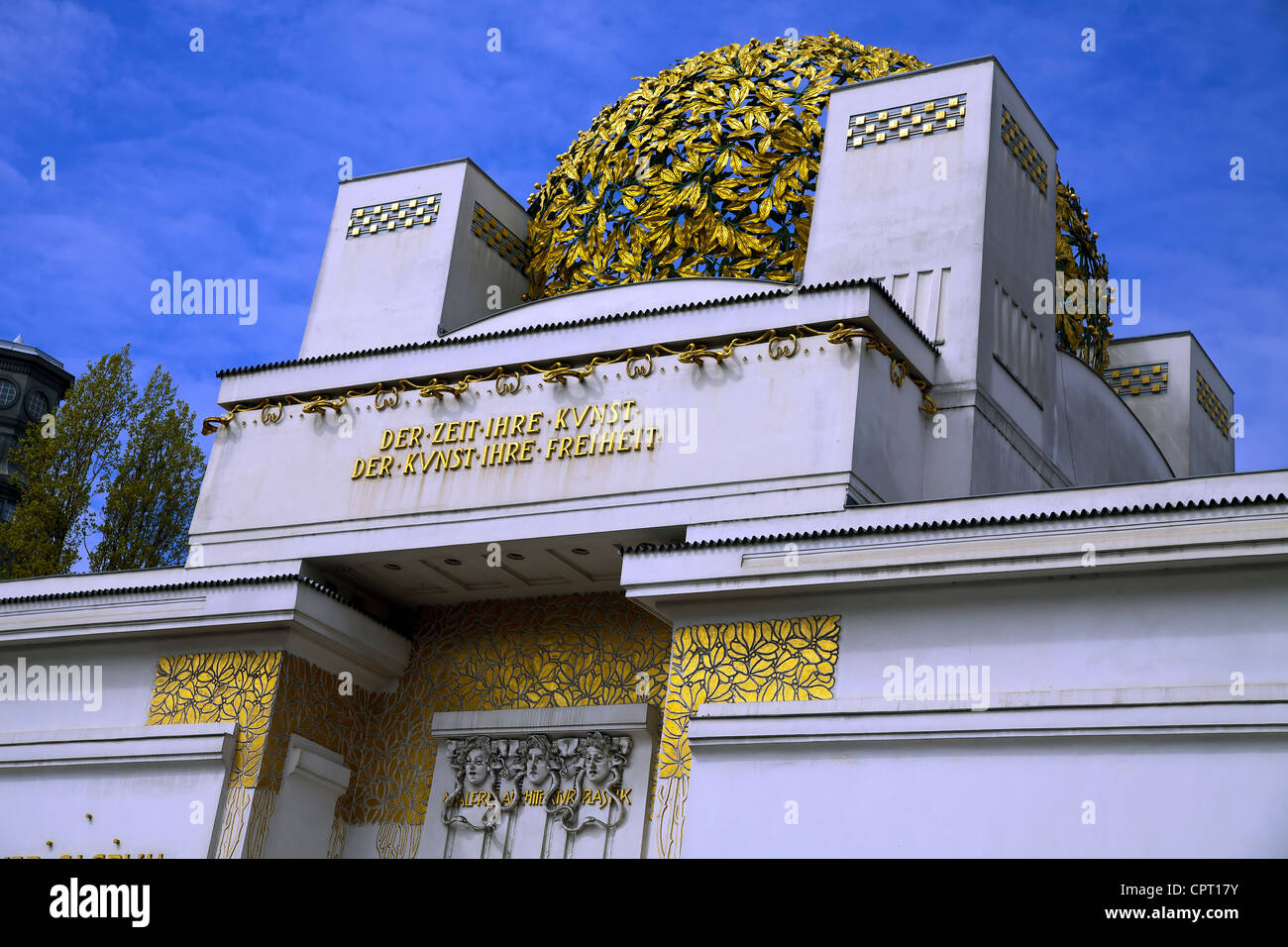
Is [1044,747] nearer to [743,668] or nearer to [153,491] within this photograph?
[743,668]

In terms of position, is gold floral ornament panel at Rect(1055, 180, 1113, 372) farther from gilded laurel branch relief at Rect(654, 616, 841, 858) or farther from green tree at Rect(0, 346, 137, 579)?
green tree at Rect(0, 346, 137, 579)

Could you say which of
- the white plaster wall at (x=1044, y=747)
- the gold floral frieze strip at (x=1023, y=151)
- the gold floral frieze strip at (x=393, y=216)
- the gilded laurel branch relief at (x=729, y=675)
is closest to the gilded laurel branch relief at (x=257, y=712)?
the gilded laurel branch relief at (x=729, y=675)

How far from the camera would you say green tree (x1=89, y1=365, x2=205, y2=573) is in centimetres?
1419

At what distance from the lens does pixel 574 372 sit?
8.54m

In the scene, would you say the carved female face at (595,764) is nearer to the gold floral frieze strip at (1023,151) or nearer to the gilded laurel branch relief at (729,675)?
the gilded laurel branch relief at (729,675)

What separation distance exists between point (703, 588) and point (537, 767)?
1869mm

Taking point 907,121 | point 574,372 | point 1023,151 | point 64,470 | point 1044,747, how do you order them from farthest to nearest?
point 64,470 → point 1023,151 → point 907,121 → point 574,372 → point 1044,747

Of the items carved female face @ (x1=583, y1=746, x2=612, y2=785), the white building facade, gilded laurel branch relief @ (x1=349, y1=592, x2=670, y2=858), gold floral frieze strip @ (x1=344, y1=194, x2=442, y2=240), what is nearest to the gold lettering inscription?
the white building facade

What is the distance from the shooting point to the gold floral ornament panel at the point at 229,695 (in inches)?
334

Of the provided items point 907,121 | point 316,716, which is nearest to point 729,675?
point 316,716

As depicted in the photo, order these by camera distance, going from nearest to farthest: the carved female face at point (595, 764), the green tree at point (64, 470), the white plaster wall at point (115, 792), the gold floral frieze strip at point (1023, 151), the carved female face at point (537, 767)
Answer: the carved female face at point (595, 764), the white plaster wall at point (115, 792), the carved female face at point (537, 767), the gold floral frieze strip at point (1023, 151), the green tree at point (64, 470)

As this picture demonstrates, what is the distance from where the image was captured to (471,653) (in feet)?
30.1

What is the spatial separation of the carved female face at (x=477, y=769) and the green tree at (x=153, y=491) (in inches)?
251
